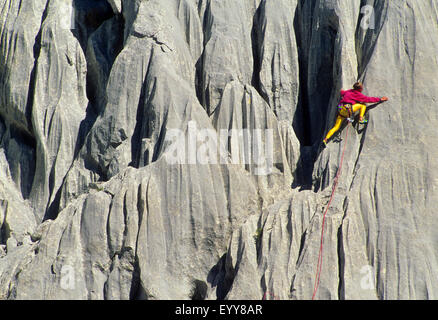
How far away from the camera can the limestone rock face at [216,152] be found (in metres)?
23.0

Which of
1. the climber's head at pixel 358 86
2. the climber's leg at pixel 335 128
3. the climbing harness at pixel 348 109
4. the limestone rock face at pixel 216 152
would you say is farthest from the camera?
the climber's leg at pixel 335 128

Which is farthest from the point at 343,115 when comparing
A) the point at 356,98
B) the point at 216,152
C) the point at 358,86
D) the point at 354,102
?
the point at 216,152

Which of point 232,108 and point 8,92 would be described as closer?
point 232,108

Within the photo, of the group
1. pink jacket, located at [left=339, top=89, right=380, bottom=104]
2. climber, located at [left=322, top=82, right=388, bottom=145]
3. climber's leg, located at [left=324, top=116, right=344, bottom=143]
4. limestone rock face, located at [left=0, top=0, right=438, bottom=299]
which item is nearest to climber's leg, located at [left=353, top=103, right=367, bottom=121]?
climber, located at [left=322, top=82, right=388, bottom=145]

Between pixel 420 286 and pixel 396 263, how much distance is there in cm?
75

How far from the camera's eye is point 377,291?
72.8 ft

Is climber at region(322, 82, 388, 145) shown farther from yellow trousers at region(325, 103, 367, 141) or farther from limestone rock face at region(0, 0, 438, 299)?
limestone rock face at region(0, 0, 438, 299)

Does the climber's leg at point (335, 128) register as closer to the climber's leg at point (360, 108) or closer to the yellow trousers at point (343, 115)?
the yellow trousers at point (343, 115)

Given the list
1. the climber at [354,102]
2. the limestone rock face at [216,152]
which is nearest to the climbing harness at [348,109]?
the climber at [354,102]

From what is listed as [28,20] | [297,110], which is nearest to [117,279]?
[297,110]

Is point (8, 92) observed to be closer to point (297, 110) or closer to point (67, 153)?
point (67, 153)

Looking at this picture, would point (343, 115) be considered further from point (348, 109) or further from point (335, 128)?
point (335, 128)

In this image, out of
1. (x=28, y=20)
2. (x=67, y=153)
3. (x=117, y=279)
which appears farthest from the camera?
(x=28, y=20)

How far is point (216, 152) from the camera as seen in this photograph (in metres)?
24.9
